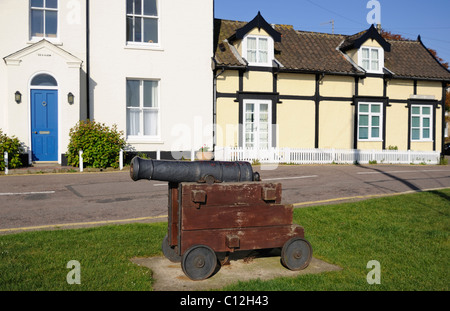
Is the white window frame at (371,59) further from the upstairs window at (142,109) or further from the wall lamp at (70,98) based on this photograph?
the wall lamp at (70,98)

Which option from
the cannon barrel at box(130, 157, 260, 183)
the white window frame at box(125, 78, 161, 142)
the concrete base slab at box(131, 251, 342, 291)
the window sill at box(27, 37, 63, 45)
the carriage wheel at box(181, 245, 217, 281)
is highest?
the window sill at box(27, 37, 63, 45)

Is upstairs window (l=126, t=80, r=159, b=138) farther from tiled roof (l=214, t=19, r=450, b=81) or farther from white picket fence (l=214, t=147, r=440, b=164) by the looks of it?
tiled roof (l=214, t=19, r=450, b=81)

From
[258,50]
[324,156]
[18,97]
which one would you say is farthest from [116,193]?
[324,156]

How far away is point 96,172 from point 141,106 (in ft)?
14.6

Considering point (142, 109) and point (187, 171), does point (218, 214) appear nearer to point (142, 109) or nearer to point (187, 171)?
point (187, 171)

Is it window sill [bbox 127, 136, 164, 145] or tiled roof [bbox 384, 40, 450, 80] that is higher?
tiled roof [bbox 384, 40, 450, 80]

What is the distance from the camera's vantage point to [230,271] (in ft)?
17.1

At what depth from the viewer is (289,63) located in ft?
66.8

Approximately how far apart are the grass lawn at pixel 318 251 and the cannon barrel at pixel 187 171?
1101mm

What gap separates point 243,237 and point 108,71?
46.1 feet

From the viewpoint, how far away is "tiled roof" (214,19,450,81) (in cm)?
2025

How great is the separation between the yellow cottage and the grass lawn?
11.6 metres

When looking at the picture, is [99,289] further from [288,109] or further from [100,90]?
[288,109]

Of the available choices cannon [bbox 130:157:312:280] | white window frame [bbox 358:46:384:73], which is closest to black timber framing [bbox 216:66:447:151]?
white window frame [bbox 358:46:384:73]
